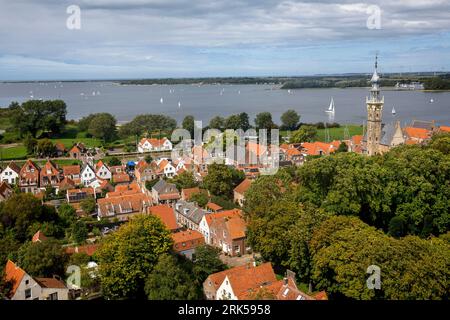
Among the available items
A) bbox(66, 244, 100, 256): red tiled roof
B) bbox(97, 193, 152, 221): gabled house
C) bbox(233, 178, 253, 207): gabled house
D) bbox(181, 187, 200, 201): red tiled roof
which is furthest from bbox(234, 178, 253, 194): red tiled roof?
bbox(66, 244, 100, 256): red tiled roof

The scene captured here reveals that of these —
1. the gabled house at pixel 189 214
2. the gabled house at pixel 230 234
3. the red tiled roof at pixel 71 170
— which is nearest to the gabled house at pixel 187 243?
the gabled house at pixel 230 234

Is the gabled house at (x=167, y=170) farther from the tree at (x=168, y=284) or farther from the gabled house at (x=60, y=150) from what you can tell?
the tree at (x=168, y=284)

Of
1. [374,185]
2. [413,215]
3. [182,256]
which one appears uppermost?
[374,185]

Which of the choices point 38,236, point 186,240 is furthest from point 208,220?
point 38,236

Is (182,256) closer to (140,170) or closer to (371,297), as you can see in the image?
(371,297)

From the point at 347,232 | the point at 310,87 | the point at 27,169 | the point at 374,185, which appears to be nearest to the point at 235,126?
the point at 27,169
